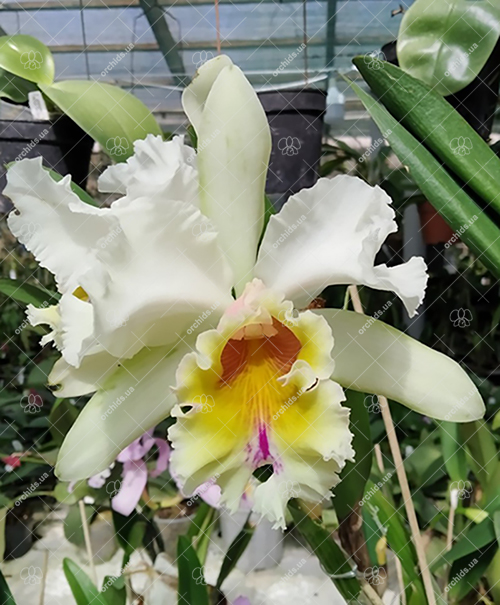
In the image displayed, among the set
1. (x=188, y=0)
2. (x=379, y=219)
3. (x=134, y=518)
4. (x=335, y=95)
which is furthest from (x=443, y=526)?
(x=335, y=95)

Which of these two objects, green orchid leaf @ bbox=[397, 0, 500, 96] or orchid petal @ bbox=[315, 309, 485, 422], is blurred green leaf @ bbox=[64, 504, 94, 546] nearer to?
orchid petal @ bbox=[315, 309, 485, 422]

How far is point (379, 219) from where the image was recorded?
0.45 metres

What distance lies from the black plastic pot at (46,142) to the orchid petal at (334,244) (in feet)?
2.14

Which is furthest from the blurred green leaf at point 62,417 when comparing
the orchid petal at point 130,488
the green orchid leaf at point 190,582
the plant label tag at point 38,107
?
the plant label tag at point 38,107

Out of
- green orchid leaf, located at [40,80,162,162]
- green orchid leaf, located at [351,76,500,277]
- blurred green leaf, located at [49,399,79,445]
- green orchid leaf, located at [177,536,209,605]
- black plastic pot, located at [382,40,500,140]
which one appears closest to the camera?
green orchid leaf, located at [351,76,500,277]

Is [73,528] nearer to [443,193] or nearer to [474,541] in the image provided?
[474,541]

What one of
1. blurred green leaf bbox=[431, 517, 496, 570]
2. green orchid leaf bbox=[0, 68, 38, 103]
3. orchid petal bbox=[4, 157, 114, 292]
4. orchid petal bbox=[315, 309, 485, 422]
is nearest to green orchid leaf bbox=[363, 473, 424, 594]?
blurred green leaf bbox=[431, 517, 496, 570]

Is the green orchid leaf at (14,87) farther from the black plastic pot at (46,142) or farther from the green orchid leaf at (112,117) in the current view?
the green orchid leaf at (112,117)

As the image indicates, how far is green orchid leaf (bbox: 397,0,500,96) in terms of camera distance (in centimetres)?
78

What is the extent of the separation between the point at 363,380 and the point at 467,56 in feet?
1.85

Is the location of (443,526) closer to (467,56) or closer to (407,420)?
(407,420)

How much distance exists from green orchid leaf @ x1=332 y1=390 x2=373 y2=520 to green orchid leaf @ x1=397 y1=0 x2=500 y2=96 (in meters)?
0.50

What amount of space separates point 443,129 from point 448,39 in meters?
0.33

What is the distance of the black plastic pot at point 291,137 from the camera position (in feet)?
3.24
